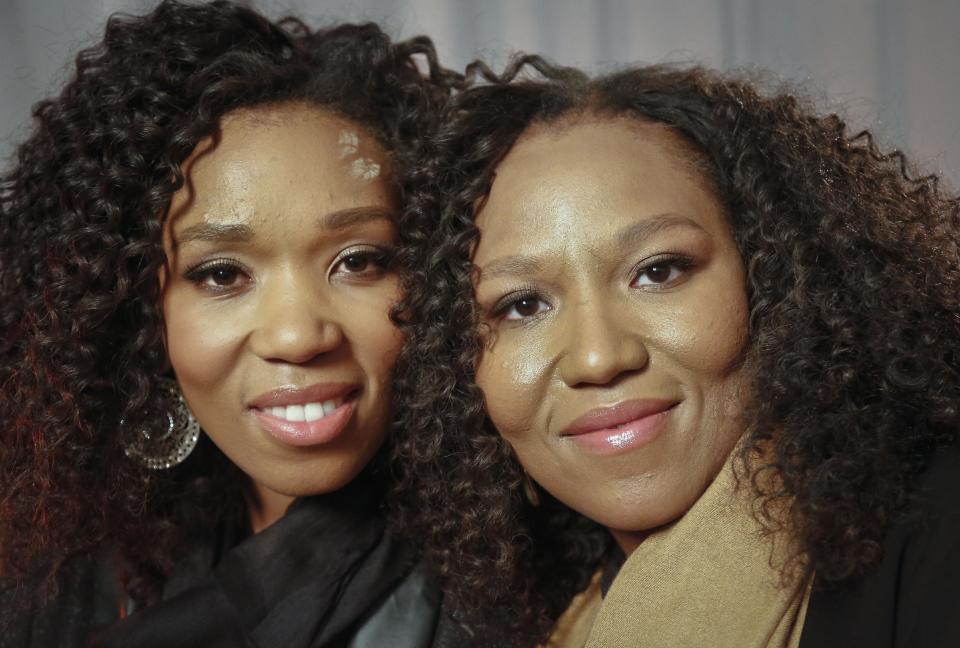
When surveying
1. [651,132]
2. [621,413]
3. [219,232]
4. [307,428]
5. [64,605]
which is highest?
[651,132]

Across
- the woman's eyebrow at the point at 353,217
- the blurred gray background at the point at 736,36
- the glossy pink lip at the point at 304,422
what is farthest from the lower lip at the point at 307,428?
the blurred gray background at the point at 736,36

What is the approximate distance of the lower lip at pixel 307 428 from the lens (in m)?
2.05

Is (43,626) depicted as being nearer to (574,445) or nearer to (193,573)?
(193,573)

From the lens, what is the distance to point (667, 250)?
5.92 ft

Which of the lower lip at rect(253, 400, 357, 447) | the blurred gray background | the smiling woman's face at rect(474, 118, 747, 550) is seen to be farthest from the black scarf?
the blurred gray background

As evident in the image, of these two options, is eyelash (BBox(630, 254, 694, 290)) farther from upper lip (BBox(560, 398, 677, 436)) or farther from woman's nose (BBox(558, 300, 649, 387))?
upper lip (BBox(560, 398, 677, 436))

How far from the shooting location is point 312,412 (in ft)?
6.75

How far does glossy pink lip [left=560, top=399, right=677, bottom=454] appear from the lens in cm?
178

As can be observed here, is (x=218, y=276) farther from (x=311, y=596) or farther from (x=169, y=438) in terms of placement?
(x=311, y=596)

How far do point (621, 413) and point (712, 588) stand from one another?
31cm

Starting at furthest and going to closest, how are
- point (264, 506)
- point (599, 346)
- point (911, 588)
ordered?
1. point (264, 506)
2. point (599, 346)
3. point (911, 588)

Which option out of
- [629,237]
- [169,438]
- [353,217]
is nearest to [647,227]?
[629,237]

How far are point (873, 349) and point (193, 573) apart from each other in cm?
146

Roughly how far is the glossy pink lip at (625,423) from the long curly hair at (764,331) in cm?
15
